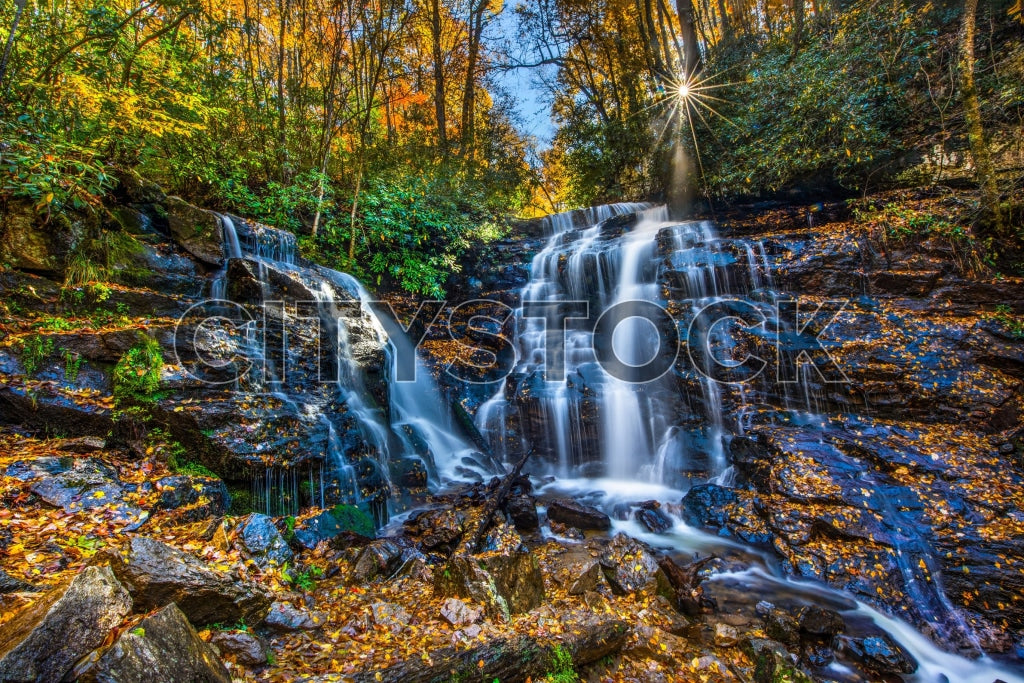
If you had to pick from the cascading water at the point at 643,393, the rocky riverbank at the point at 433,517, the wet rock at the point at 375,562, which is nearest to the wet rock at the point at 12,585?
the rocky riverbank at the point at 433,517

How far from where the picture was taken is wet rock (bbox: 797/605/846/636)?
336 cm

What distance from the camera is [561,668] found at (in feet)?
8.75

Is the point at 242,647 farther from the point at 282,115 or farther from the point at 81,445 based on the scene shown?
the point at 282,115

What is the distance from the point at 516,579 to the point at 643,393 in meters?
4.94

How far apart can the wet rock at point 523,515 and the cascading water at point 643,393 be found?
1.20 meters

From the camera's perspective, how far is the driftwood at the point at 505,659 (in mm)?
2332

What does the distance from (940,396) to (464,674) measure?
24.1ft

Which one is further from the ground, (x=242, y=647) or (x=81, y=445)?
(x=81, y=445)

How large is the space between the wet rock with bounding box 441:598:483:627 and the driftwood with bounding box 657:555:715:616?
1.96 m

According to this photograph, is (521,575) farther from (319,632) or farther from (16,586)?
(16,586)

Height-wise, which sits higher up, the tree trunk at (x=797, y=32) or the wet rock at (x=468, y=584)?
the tree trunk at (x=797, y=32)

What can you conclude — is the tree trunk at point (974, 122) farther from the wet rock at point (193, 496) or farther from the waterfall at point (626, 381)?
the wet rock at point (193, 496)

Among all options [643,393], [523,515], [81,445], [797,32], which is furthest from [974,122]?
[81,445]

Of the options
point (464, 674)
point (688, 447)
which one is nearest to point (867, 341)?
point (688, 447)
